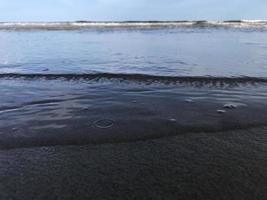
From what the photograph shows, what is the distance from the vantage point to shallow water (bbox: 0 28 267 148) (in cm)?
732

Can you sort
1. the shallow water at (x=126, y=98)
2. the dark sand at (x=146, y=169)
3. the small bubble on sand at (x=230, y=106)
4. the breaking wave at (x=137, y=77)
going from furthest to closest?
the breaking wave at (x=137, y=77) < the small bubble on sand at (x=230, y=106) < the shallow water at (x=126, y=98) < the dark sand at (x=146, y=169)

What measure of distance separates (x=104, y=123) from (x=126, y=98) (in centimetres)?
230

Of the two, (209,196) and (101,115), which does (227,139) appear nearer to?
(209,196)

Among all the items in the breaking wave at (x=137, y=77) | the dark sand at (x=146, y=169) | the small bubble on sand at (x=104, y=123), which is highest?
the dark sand at (x=146, y=169)

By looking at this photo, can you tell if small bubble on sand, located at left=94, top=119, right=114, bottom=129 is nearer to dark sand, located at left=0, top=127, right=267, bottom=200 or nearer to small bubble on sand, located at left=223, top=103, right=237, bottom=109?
dark sand, located at left=0, top=127, right=267, bottom=200

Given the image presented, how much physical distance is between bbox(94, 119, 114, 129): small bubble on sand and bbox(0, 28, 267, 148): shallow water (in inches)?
0.7

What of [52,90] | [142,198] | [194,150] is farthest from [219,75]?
[142,198]

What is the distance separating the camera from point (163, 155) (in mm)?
6016

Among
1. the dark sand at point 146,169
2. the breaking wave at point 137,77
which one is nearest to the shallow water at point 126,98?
the breaking wave at point 137,77

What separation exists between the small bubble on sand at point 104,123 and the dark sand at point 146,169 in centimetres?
109

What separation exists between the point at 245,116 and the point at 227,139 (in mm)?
1456

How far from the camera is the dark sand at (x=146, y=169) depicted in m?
4.88

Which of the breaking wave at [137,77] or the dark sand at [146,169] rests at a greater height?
the dark sand at [146,169]

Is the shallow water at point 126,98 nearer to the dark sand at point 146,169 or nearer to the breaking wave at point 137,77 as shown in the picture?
the breaking wave at point 137,77
